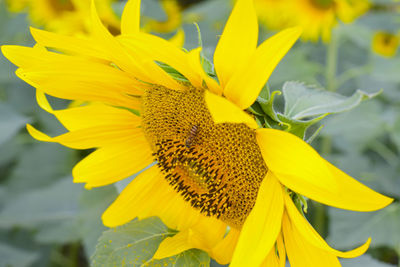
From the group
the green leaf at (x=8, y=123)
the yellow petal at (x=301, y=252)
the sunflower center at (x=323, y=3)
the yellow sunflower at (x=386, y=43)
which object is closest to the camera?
the yellow petal at (x=301, y=252)

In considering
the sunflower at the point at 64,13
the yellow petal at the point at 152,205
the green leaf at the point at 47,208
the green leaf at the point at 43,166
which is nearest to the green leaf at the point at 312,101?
the yellow petal at the point at 152,205

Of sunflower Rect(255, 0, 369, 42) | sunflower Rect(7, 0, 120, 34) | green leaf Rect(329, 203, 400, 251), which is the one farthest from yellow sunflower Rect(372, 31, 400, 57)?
sunflower Rect(7, 0, 120, 34)

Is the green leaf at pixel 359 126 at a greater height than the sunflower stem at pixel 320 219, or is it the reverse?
the green leaf at pixel 359 126

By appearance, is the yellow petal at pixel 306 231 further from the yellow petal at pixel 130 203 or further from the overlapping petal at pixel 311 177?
the yellow petal at pixel 130 203

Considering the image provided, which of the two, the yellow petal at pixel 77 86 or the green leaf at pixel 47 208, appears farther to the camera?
the green leaf at pixel 47 208

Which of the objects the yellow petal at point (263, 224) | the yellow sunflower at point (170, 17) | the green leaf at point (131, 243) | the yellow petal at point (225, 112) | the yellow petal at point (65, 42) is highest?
the yellow petal at point (65, 42)

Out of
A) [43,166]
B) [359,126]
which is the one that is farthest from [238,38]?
[43,166]

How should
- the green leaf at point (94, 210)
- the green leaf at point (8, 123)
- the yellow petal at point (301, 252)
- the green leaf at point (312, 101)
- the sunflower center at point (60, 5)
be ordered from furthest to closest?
the sunflower center at point (60, 5)
the green leaf at point (8, 123)
the green leaf at point (94, 210)
the green leaf at point (312, 101)
the yellow petal at point (301, 252)
